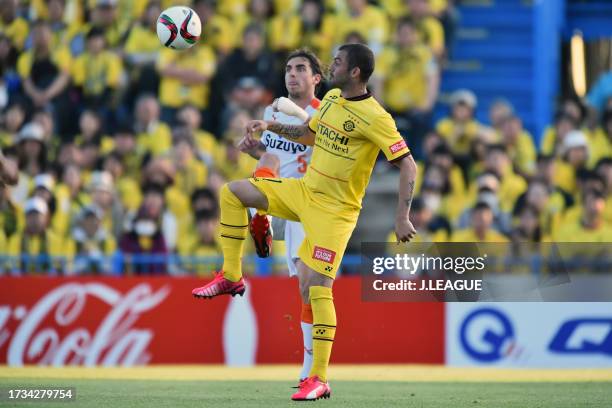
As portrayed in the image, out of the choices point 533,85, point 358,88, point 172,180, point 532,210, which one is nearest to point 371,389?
point 358,88

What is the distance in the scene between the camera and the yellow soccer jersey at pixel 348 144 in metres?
11.2

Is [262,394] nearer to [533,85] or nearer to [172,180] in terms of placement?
[172,180]

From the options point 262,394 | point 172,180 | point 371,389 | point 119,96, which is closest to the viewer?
point 262,394

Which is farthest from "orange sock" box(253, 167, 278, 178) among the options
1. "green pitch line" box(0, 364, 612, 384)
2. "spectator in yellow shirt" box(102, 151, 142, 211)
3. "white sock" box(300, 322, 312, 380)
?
"spectator in yellow shirt" box(102, 151, 142, 211)

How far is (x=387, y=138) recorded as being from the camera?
11.1 meters

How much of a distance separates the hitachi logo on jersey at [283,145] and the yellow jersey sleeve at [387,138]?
197cm

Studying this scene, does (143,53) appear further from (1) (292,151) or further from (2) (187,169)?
(1) (292,151)

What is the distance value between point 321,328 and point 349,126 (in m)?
1.63

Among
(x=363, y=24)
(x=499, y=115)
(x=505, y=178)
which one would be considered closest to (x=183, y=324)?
(x=505, y=178)

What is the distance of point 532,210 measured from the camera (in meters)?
16.5

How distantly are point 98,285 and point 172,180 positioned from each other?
2026 millimetres

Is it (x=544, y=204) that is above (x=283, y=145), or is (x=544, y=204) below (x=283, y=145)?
below

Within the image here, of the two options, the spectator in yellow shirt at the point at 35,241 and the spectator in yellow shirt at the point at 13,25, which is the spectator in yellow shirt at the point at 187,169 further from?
the spectator in yellow shirt at the point at 13,25

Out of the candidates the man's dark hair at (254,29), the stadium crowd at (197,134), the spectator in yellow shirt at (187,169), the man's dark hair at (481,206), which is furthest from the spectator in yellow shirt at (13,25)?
the man's dark hair at (481,206)
